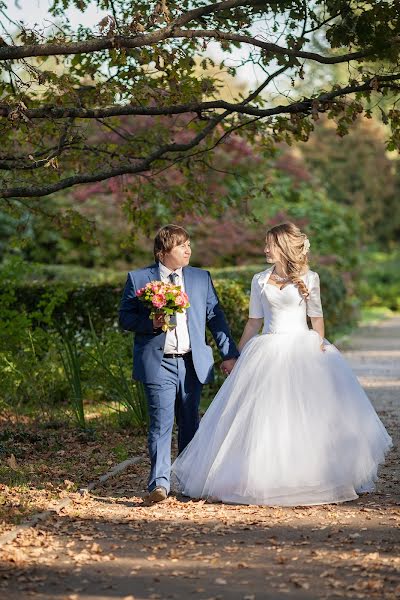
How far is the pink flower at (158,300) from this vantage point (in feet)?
23.4

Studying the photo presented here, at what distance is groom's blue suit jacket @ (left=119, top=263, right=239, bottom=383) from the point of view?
745cm

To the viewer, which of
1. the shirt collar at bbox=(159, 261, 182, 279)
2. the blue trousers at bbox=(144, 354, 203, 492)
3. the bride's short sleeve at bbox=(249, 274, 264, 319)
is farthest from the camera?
the bride's short sleeve at bbox=(249, 274, 264, 319)

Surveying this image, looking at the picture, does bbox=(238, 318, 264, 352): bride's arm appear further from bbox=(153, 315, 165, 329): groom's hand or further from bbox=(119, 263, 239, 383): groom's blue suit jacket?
bbox=(153, 315, 165, 329): groom's hand

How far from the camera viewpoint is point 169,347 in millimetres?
7547

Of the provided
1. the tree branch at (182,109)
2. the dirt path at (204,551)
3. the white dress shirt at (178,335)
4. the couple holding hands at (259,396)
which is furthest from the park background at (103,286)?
the white dress shirt at (178,335)

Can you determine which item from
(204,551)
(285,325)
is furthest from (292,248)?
(204,551)

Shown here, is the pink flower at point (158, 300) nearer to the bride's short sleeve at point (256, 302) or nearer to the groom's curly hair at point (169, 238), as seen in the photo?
the groom's curly hair at point (169, 238)

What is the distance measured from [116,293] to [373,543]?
8.59 meters

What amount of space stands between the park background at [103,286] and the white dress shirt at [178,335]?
52.7 inches

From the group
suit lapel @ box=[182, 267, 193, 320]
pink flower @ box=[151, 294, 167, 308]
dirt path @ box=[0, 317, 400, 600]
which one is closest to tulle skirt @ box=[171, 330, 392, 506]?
dirt path @ box=[0, 317, 400, 600]

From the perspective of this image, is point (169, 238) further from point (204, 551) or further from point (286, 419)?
point (204, 551)

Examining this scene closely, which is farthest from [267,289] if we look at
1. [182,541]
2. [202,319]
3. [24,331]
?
[24,331]

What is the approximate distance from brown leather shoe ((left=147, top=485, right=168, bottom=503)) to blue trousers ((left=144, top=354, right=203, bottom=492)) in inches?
1.8

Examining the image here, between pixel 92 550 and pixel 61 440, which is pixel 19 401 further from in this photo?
pixel 92 550
